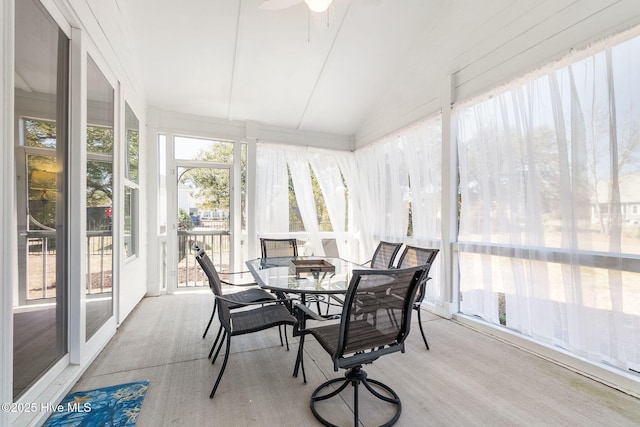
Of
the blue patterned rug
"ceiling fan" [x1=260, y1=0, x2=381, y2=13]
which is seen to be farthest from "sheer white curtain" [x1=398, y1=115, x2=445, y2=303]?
the blue patterned rug

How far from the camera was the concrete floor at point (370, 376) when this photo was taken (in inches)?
66.9

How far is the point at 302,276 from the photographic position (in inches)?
95.1

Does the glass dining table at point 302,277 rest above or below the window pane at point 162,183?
below

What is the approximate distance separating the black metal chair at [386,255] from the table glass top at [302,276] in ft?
1.41

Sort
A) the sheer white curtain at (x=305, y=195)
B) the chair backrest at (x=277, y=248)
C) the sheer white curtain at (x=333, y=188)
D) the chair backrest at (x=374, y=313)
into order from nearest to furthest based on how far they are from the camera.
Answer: the chair backrest at (x=374, y=313) → the chair backrest at (x=277, y=248) → the sheer white curtain at (x=305, y=195) → the sheer white curtain at (x=333, y=188)

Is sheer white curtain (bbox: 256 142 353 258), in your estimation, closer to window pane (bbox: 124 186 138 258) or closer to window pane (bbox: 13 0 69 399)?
window pane (bbox: 124 186 138 258)

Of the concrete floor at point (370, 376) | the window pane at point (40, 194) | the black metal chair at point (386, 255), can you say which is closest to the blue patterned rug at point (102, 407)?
the concrete floor at point (370, 376)

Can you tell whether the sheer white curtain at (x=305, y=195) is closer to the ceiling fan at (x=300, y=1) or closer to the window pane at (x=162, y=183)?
the window pane at (x=162, y=183)

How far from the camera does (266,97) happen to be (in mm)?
4254

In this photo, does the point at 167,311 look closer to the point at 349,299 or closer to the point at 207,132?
the point at 207,132

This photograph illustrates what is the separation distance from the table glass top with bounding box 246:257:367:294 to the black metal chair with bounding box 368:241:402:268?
1.41 feet

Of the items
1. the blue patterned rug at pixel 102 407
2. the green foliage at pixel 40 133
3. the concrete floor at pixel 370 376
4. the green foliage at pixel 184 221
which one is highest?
the green foliage at pixel 40 133

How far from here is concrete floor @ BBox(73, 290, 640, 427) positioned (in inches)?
66.9

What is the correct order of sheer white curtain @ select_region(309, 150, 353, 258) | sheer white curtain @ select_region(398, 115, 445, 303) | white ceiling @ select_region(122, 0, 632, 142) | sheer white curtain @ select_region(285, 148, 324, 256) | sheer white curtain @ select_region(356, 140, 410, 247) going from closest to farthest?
white ceiling @ select_region(122, 0, 632, 142) < sheer white curtain @ select_region(398, 115, 445, 303) < sheer white curtain @ select_region(356, 140, 410, 247) < sheer white curtain @ select_region(285, 148, 324, 256) < sheer white curtain @ select_region(309, 150, 353, 258)
